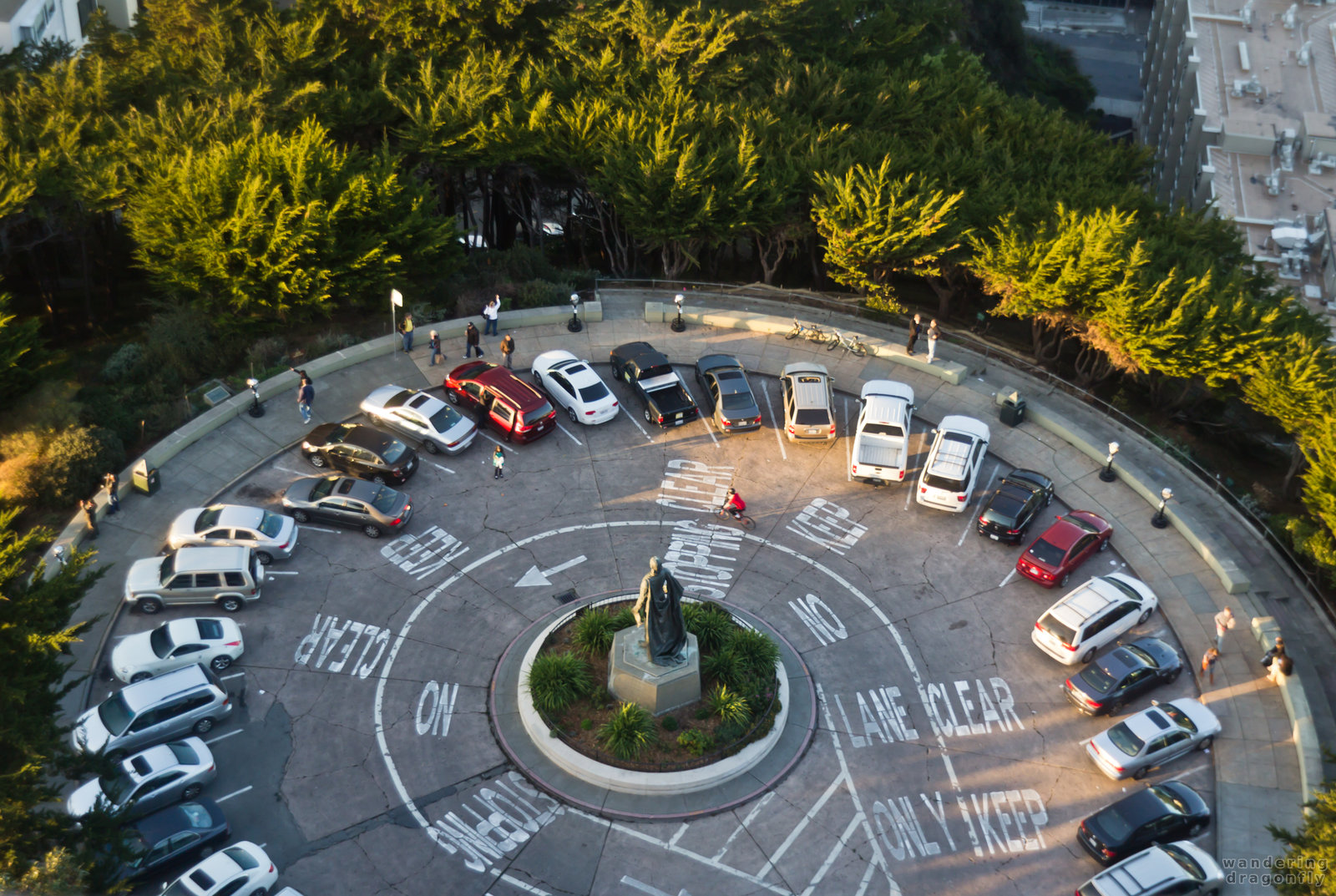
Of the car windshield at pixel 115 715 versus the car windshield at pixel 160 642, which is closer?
the car windshield at pixel 115 715

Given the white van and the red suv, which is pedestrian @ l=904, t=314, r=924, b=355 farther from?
the red suv

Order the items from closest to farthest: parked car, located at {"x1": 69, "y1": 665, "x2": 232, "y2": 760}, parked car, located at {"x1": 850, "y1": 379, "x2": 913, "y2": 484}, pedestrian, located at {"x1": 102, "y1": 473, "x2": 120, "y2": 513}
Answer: parked car, located at {"x1": 69, "y1": 665, "x2": 232, "y2": 760}, pedestrian, located at {"x1": 102, "y1": 473, "x2": 120, "y2": 513}, parked car, located at {"x1": 850, "y1": 379, "x2": 913, "y2": 484}

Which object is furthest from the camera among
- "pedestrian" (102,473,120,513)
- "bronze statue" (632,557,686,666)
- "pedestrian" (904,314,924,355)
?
"pedestrian" (904,314,924,355)

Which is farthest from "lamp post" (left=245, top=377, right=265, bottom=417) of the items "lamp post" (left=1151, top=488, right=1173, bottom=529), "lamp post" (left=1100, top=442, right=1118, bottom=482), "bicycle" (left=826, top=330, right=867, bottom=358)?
"lamp post" (left=1151, top=488, right=1173, bottom=529)

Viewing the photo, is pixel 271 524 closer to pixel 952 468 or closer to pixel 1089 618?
pixel 952 468

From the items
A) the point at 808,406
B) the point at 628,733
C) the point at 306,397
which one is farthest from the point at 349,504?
the point at 808,406

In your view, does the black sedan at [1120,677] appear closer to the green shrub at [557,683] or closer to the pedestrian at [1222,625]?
the pedestrian at [1222,625]

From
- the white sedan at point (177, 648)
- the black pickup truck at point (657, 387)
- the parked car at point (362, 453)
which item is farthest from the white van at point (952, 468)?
the white sedan at point (177, 648)
